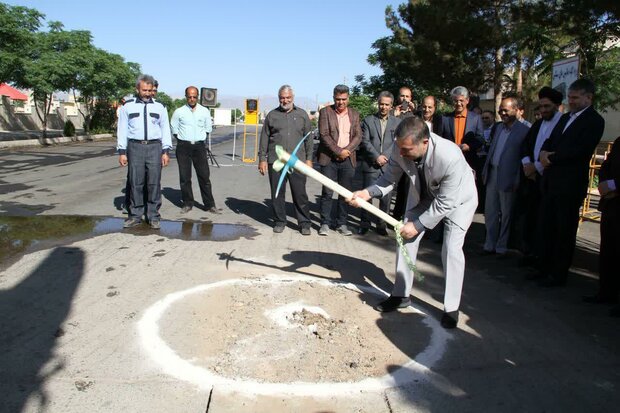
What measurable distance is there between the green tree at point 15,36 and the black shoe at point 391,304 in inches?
809

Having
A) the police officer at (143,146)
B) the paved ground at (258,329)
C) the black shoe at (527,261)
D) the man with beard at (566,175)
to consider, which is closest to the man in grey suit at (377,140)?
the paved ground at (258,329)

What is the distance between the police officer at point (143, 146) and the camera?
6828 mm

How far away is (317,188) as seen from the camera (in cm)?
1202

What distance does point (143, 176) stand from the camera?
709 centimetres

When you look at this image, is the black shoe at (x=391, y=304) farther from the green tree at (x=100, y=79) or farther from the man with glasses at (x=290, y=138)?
the green tree at (x=100, y=79)

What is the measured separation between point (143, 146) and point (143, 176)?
432 millimetres

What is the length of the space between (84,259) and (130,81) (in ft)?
105

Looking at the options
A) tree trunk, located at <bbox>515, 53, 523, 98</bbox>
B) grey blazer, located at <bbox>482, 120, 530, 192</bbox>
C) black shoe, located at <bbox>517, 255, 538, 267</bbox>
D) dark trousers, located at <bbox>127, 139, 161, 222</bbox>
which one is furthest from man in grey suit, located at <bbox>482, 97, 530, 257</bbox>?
tree trunk, located at <bbox>515, 53, 523, 98</bbox>

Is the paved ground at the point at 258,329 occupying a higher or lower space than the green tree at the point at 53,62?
lower

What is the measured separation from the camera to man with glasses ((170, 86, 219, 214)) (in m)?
8.10

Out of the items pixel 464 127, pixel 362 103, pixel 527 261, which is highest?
pixel 362 103

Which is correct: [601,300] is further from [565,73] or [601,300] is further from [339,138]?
[339,138]

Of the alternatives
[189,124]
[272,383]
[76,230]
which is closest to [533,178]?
[272,383]

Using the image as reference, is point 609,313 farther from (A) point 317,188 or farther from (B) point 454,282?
(A) point 317,188
